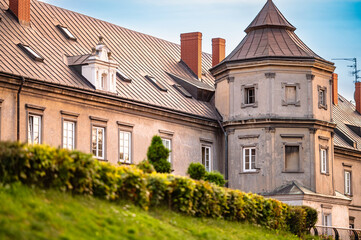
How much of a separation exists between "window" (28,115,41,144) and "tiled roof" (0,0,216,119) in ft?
6.22

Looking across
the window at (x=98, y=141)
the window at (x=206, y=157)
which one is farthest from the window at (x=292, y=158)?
the window at (x=98, y=141)

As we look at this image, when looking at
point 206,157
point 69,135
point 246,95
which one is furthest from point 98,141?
point 246,95

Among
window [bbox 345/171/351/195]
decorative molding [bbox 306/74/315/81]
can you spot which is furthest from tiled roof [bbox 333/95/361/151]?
decorative molding [bbox 306/74/315/81]

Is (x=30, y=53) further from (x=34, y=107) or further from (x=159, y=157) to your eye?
(x=159, y=157)

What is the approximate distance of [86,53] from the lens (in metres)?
44.8

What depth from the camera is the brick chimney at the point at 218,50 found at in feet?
185

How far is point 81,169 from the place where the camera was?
24.6 meters

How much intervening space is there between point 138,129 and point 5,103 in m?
9.35

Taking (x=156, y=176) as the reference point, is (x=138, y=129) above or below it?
above

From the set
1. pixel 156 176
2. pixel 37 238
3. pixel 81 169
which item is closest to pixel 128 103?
pixel 156 176

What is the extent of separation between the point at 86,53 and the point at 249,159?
1126 centimetres

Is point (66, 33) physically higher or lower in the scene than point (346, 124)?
higher

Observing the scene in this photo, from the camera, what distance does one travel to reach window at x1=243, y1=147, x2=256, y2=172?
4831 cm

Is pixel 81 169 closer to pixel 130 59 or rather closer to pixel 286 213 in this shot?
pixel 286 213
